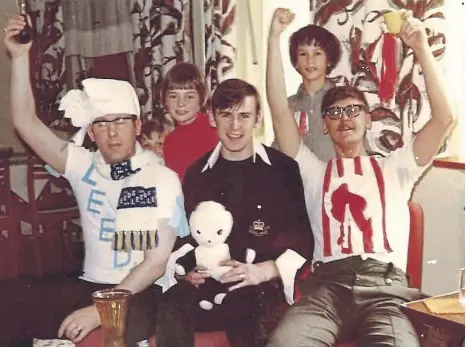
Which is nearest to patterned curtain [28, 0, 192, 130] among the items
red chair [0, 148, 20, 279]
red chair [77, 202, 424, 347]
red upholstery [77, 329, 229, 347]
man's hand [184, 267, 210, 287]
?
red chair [0, 148, 20, 279]

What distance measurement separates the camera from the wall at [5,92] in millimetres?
1680

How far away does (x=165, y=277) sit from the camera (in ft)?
5.67

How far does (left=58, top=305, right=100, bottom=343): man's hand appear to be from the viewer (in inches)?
66.7

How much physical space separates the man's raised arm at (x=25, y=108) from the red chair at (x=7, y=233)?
11 cm

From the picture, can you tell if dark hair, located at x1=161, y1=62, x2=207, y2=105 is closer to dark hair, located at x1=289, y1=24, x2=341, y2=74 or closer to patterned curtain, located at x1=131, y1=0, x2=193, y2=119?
patterned curtain, located at x1=131, y1=0, x2=193, y2=119

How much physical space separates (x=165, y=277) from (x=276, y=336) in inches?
13.2

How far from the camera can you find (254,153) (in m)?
1.66

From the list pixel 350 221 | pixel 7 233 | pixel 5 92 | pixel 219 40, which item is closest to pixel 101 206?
pixel 7 233

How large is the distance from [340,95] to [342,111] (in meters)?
0.04

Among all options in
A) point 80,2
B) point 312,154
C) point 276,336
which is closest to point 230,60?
point 312,154

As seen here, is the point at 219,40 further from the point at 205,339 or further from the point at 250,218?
the point at 205,339

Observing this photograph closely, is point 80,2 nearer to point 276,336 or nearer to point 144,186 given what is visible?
point 144,186

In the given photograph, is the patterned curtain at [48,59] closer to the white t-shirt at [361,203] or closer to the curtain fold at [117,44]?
the curtain fold at [117,44]

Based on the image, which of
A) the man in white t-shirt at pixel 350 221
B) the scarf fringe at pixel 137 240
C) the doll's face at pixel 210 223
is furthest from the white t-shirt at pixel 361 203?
the scarf fringe at pixel 137 240
